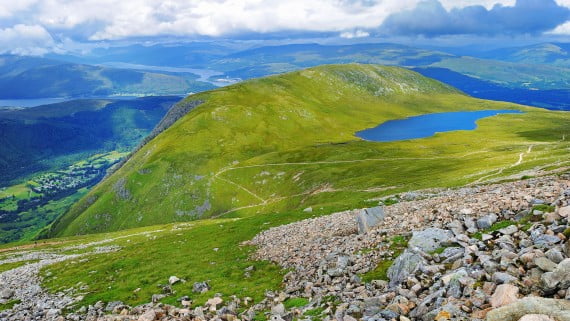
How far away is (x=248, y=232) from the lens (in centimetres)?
5322

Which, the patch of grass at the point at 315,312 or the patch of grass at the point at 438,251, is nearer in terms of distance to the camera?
the patch of grass at the point at 315,312

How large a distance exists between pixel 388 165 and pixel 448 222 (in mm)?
115982

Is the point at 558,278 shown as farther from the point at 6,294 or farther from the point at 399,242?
the point at 6,294

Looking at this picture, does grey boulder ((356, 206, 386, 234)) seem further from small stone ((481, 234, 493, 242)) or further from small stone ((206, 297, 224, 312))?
small stone ((206, 297, 224, 312))

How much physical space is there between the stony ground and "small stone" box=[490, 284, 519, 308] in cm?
3

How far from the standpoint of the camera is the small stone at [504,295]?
12672 mm

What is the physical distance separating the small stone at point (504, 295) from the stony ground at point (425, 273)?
0.03 metres

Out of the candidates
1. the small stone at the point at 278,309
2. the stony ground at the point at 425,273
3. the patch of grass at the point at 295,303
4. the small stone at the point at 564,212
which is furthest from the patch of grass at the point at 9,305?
the small stone at the point at 564,212

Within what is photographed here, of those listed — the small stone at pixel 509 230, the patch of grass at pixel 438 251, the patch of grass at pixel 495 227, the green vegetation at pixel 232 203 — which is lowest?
the green vegetation at pixel 232 203

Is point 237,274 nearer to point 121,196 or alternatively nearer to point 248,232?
point 248,232

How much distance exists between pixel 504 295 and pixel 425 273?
5332 millimetres

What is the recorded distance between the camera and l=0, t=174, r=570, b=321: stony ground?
1321 centimetres

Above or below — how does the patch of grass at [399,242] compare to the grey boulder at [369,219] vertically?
above

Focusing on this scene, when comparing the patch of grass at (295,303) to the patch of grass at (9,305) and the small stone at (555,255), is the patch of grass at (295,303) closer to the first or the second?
the small stone at (555,255)
